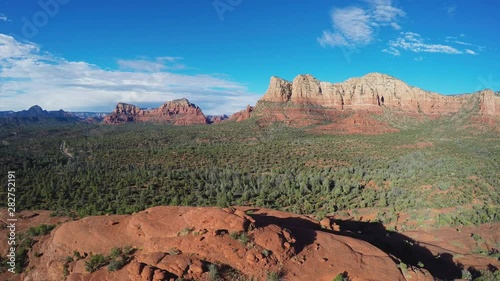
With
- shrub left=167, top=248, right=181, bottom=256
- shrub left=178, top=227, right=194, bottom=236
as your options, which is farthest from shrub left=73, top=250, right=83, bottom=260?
shrub left=178, top=227, right=194, bottom=236

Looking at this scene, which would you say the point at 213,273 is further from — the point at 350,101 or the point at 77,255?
the point at 350,101

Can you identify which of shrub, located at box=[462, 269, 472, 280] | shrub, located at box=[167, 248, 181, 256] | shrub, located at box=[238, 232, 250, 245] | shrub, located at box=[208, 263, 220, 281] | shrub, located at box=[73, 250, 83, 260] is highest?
shrub, located at box=[238, 232, 250, 245]

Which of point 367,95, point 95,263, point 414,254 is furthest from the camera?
point 367,95

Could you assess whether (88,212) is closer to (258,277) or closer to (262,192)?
(262,192)

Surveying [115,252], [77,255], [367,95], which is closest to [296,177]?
[115,252]

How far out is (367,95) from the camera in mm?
135375

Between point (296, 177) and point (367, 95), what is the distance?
95.3 m

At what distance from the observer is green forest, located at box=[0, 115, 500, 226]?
126ft

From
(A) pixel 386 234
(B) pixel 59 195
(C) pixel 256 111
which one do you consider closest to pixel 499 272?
(A) pixel 386 234

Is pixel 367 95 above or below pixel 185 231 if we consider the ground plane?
above

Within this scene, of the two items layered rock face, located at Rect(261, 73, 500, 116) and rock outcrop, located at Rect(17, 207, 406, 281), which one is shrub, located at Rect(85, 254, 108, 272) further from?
layered rock face, located at Rect(261, 73, 500, 116)

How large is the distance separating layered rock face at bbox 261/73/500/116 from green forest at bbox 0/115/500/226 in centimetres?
3513

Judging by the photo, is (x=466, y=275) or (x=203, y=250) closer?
(x=203, y=250)

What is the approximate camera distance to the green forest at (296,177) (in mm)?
38406
